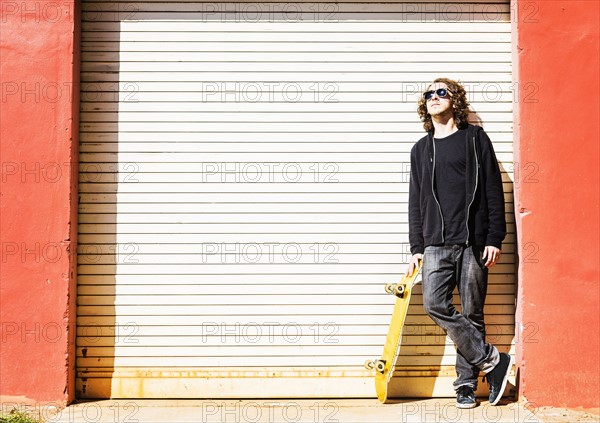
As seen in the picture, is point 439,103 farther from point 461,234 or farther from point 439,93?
point 461,234

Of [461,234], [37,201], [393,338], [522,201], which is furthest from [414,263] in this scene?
[37,201]

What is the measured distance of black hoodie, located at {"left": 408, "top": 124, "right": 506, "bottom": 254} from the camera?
6145 millimetres

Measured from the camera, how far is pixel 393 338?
6.22 m

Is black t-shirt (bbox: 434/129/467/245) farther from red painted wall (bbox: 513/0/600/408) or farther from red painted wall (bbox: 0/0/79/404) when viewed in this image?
red painted wall (bbox: 0/0/79/404)

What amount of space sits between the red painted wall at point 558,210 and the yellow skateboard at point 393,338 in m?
0.93

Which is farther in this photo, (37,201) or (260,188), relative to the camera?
(260,188)

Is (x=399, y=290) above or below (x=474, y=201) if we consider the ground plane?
below

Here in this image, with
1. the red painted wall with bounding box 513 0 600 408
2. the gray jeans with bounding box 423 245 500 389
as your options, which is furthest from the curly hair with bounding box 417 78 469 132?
the gray jeans with bounding box 423 245 500 389

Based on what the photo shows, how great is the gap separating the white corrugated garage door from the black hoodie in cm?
33

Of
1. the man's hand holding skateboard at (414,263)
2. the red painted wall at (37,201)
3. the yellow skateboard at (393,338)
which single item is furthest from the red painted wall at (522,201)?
the yellow skateboard at (393,338)

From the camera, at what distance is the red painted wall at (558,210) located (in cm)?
630

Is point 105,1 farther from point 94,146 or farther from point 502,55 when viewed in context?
point 502,55

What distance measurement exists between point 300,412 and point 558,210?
8.58 ft

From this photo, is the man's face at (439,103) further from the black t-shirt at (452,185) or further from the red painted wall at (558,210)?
the red painted wall at (558,210)
